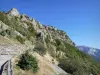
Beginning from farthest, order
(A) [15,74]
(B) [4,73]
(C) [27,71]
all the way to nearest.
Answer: (C) [27,71] < (A) [15,74] < (B) [4,73]

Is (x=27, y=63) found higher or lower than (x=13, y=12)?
lower

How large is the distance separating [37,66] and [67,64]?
41.5ft

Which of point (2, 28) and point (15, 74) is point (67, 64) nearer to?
point (2, 28)

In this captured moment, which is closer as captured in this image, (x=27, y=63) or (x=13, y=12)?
(x=27, y=63)

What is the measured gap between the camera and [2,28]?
40.5 meters

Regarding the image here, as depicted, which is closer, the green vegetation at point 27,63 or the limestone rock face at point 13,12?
the green vegetation at point 27,63

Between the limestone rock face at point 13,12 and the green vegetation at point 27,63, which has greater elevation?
the limestone rock face at point 13,12

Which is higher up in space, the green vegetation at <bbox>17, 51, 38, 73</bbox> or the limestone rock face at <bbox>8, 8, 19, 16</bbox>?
the limestone rock face at <bbox>8, 8, 19, 16</bbox>

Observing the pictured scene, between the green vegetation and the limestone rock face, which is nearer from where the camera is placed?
the green vegetation

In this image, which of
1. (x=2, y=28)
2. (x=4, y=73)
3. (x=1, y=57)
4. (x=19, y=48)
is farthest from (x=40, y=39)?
(x=4, y=73)

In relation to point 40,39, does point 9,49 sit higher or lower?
lower

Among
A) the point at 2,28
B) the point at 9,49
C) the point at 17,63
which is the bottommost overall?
the point at 17,63

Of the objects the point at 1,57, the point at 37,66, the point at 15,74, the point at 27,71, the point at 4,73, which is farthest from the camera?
the point at 1,57

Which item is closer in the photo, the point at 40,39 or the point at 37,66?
the point at 37,66
